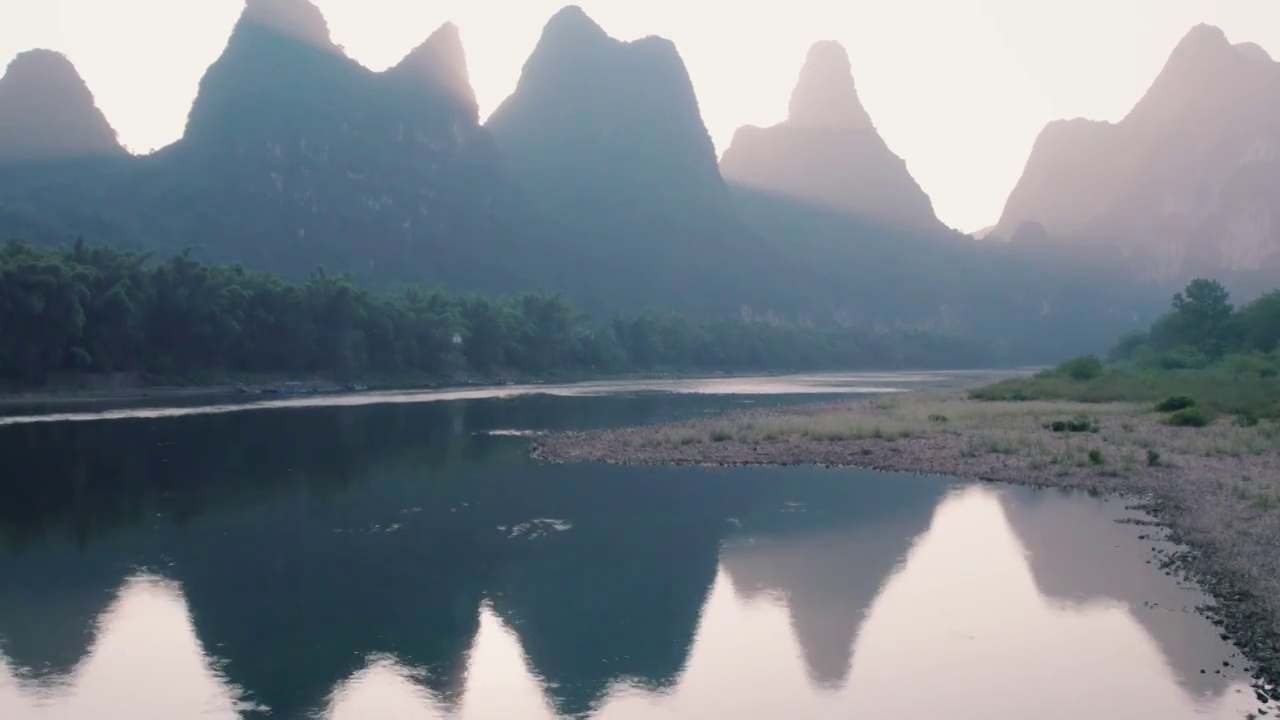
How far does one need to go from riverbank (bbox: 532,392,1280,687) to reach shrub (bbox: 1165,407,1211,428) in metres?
0.74

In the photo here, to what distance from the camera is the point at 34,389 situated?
201 feet

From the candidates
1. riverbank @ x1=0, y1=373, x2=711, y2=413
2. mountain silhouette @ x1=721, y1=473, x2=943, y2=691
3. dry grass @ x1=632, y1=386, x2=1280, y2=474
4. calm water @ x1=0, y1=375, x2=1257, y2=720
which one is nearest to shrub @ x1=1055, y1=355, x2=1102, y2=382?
dry grass @ x1=632, y1=386, x2=1280, y2=474

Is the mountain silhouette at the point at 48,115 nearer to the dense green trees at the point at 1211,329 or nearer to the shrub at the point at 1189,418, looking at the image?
the dense green trees at the point at 1211,329

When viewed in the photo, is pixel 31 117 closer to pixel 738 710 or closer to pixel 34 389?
pixel 34 389

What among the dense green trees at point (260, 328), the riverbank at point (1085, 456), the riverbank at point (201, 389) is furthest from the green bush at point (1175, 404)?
the dense green trees at point (260, 328)

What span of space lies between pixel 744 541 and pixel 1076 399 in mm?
41332

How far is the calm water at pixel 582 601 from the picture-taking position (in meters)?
12.2

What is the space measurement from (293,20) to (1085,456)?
→ 183 meters

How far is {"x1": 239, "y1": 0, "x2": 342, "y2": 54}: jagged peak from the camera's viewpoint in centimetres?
17962

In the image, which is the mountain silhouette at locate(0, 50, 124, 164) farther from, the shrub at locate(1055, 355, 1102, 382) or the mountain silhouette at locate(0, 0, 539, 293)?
the shrub at locate(1055, 355, 1102, 382)

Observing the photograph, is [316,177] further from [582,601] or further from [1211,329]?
[582,601]

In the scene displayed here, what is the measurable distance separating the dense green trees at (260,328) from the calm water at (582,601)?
35.7 meters

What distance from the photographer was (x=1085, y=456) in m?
30.8

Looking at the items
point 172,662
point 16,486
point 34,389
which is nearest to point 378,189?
point 34,389
